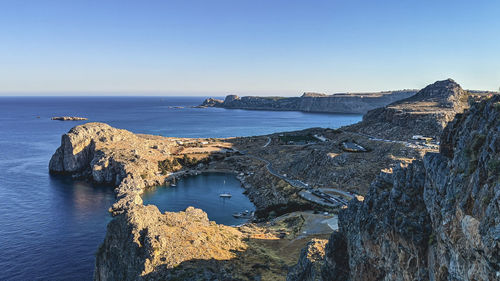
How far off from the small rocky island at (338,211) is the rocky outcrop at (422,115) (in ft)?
2.48

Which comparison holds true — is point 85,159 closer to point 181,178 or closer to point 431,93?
point 181,178

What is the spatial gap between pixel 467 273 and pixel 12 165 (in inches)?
6284

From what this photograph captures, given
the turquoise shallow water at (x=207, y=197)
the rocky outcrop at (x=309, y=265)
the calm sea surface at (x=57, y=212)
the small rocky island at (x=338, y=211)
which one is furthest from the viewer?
the turquoise shallow water at (x=207, y=197)

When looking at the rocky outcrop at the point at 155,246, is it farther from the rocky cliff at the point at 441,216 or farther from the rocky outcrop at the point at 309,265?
the rocky cliff at the point at 441,216

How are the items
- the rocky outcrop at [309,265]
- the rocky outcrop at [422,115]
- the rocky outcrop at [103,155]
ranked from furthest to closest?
1. the rocky outcrop at [103,155]
2. the rocky outcrop at [422,115]
3. the rocky outcrop at [309,265]

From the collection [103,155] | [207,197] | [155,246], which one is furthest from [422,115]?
[103,155]

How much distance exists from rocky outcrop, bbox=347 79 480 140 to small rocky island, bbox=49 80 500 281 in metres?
0.76

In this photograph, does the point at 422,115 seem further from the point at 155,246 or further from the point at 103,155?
the point at 103,155

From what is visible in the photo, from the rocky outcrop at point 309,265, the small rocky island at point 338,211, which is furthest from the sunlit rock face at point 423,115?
the rocky outcrop at point 309,265

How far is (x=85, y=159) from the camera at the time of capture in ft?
426

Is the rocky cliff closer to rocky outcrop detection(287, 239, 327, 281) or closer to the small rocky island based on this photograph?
the small rocky island

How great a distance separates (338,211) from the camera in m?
55.9

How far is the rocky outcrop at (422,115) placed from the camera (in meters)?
107

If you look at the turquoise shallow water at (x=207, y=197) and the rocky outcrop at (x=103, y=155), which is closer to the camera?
the turquoise shallow water at (x=207, y=197)
